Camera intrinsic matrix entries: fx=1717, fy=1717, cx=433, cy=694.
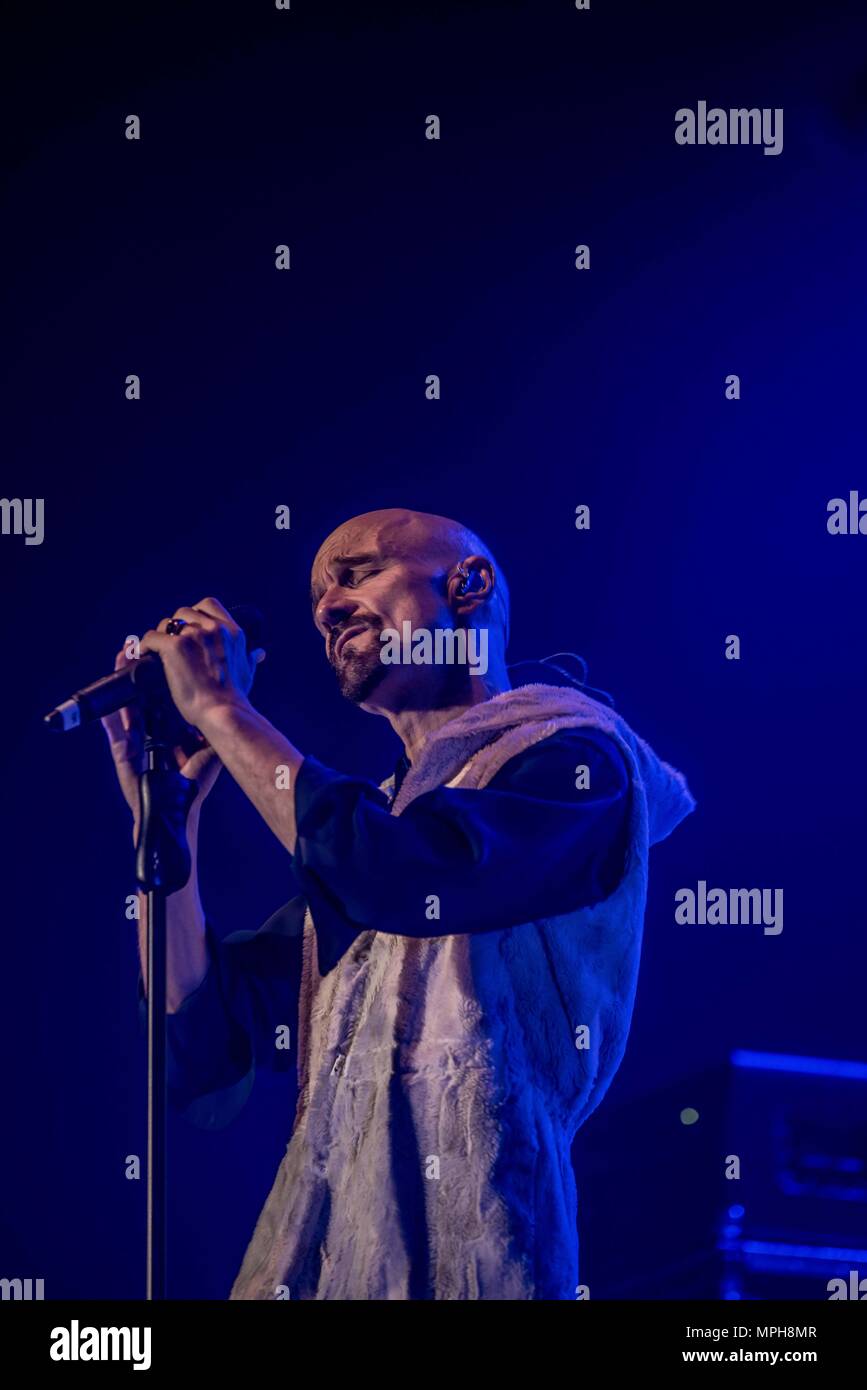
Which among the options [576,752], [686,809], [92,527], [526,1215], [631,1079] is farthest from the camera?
[92,527]

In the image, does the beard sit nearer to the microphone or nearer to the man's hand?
the man's hand

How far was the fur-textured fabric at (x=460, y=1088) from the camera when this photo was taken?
2.15 m

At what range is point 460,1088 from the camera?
86.7 inches

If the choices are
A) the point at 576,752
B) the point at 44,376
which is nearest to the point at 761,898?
the point at 576,752

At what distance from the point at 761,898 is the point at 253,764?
98cm

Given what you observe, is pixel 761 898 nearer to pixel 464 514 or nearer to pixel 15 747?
pixel 464 514

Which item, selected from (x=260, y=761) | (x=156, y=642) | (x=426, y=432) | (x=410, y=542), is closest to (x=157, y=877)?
(x=260, y=761)

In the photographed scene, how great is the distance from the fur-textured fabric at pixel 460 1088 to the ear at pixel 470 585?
0.22 m

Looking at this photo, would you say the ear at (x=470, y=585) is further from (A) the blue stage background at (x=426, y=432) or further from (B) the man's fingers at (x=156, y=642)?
(B) the man's fingers at (x=156, y=642)

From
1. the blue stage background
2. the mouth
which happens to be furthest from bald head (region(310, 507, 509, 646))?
the blue stage background

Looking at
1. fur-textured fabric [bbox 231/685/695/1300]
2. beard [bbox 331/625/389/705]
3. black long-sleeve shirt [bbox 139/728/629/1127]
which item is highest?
beard [bbox 331/625/389/705]

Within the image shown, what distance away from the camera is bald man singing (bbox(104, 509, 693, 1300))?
2.16 meters

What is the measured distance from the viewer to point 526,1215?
2.16 meters

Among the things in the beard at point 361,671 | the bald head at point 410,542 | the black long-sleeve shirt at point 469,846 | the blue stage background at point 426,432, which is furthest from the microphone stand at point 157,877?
the blue stage background at point 426,432
